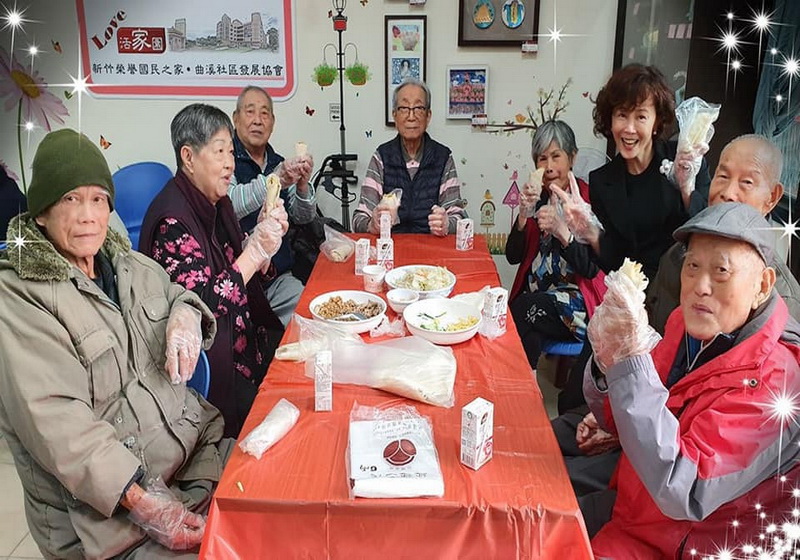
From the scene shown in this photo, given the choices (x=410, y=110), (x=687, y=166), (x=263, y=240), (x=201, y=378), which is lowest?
(x=201, y=378)

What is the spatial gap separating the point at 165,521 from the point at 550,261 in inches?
→ 74.0

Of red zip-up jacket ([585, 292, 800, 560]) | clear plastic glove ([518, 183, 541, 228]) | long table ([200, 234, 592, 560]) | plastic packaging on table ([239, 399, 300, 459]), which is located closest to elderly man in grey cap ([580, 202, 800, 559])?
red zip-up jacket ([585, 292, 800, 560])

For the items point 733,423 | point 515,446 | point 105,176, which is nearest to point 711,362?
point 733,423

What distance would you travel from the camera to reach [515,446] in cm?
125

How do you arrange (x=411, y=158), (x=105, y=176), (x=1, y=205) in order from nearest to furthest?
(x=105, y=176) → (x=1, y=205) → (x=411, y=158)

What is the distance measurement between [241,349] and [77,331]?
0.80 m

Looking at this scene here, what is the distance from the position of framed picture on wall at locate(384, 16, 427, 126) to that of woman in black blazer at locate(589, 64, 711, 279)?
1507 millimetres

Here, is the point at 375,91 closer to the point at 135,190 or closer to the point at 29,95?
the point at 135,190

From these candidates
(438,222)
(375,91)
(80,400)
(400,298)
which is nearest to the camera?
(80,400)

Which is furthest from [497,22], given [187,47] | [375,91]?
[187,47]

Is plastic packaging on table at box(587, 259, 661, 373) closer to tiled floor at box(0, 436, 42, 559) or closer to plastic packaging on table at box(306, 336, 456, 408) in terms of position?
plastic packaging on table at box(306, 336, 456, 408)

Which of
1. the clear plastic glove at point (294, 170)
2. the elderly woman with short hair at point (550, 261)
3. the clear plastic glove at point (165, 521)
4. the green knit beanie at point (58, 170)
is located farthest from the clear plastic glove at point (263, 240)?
the elderly woman with short hair at point (550, 261)

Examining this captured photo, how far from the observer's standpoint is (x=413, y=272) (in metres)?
2.24

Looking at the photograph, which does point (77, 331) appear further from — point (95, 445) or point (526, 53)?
point (526, 53)
